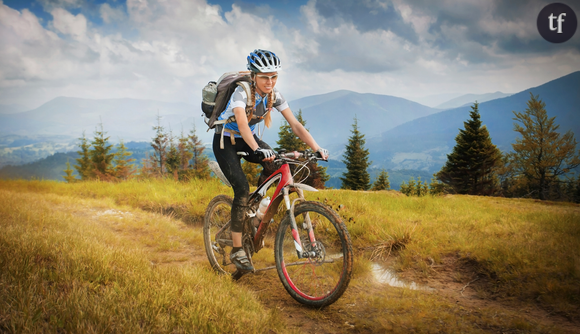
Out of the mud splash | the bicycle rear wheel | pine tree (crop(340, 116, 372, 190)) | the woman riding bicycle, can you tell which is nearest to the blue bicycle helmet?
the woman riding bicycle

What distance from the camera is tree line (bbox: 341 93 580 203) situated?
44281 millimetres

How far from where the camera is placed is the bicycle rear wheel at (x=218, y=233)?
5.08 m

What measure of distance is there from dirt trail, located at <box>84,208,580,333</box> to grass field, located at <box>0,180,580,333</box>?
17mm

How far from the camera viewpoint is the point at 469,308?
3525mm

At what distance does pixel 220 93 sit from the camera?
4.36 metres

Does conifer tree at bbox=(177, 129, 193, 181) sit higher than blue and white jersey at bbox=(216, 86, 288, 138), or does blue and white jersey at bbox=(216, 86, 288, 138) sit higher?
conifer tree at bbox=(177, 129, 193, 181)

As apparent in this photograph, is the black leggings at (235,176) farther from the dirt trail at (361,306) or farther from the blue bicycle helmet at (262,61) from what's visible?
the blue bicycle helmet at (262,61)

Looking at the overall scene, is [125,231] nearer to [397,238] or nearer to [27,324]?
[27,324]

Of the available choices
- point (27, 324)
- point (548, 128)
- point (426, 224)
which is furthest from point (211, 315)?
point (548, 128)

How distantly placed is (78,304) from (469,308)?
13.0ft

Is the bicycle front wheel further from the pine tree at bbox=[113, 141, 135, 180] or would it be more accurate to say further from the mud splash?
the pine tree at bbox=[113, 141, 135, 180]

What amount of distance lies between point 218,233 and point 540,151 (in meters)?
56.0

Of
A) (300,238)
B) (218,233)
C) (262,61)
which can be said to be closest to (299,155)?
(300,238)

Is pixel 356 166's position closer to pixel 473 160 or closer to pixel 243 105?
pixel 473 160
